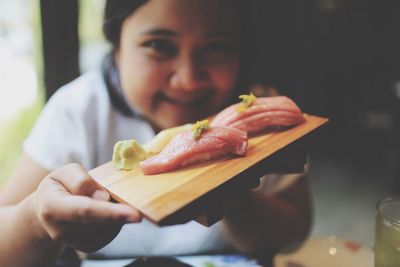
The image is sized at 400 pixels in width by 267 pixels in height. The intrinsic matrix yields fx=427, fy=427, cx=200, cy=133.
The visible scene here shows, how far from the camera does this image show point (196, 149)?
113cm

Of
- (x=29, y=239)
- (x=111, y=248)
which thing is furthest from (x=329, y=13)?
(x=29, y=239)

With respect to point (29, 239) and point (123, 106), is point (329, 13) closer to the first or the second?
point (123, 106)

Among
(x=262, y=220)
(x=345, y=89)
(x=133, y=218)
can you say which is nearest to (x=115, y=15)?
(x=133, y=218)

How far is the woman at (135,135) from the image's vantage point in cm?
94

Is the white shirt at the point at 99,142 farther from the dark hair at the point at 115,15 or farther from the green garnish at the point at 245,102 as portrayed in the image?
the green garnish at the point at 245,102

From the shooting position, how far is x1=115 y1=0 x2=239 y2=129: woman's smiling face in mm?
1362

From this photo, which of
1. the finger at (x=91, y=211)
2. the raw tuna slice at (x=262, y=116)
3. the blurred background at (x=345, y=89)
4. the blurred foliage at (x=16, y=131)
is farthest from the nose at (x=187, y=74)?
the blurred background at (x=345, y=89)

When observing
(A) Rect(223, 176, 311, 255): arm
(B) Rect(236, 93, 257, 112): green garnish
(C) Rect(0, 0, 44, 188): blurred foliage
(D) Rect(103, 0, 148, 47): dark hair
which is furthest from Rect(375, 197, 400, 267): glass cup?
(C) Rect(0, 0, 44, 188): blurred foliage

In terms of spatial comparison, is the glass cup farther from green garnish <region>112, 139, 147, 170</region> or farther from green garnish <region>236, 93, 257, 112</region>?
green garnish <region>112, 139, 147, 170</region>

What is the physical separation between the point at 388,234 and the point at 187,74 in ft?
2.42

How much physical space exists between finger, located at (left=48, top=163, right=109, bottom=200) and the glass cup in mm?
708

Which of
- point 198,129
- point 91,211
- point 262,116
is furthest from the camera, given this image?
point 262,116

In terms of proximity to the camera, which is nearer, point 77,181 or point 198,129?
point 77,181

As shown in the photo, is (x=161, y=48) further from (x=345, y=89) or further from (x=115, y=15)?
(x=345, y=89)
